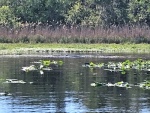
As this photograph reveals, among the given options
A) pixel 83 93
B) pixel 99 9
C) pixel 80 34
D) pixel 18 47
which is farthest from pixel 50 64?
pixel 99 9

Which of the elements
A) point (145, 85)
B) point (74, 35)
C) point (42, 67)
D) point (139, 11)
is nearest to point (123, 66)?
point (42, 67)

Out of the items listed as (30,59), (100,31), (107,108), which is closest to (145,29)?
(100,31)

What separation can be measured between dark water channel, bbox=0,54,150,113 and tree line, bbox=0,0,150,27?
1199 inches

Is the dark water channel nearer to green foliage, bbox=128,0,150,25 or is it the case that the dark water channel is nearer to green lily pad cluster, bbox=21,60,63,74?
green lily pad cluster, bbox=21,60,63,74

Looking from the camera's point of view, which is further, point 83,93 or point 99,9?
point 99,9

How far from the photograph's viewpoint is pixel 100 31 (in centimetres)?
5028

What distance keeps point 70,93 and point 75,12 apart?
40.3 meters

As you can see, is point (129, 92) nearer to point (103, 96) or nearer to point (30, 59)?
point (103, 96)

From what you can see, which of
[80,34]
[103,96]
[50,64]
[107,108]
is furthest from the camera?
[80,34]

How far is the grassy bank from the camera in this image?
43438 mm

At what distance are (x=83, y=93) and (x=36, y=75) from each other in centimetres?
603

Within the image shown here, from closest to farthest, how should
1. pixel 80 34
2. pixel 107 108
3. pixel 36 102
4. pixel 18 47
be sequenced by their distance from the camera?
pixel 107 108
pixel 36 102
pixel 18 47
pixel 80 34

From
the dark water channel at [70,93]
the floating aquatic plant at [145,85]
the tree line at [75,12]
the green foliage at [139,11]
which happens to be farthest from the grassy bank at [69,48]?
the floating aquatic plant at [145,85]

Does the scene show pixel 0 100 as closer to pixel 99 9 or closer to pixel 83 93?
pixel 83 93
